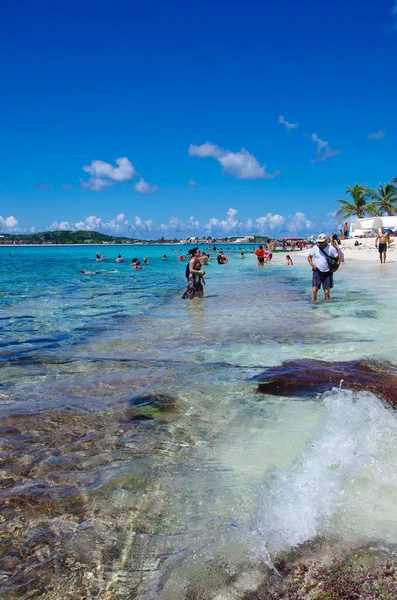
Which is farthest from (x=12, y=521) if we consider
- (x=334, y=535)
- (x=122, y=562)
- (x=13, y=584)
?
(x=334, y=535)

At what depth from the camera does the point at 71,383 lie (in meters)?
5.75

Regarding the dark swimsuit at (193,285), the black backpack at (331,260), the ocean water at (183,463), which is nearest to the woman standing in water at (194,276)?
the dark swimsuit at (193,285)

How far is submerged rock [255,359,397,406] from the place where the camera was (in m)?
4.85

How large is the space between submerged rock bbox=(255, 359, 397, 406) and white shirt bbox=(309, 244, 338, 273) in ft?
23.0

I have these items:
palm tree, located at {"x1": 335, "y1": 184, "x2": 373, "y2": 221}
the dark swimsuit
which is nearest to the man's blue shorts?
the dark swimsuit

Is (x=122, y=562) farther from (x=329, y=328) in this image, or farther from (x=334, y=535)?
(x=329, y=328)

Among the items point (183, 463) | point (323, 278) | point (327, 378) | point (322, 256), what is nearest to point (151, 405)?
point (183, 463)

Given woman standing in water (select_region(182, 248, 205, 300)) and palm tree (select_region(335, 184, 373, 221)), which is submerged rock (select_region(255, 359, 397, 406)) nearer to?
woman standing in water (select_region(182, 248, 205, 300))

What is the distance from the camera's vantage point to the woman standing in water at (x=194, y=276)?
15.0 metres

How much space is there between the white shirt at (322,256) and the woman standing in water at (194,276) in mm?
4272

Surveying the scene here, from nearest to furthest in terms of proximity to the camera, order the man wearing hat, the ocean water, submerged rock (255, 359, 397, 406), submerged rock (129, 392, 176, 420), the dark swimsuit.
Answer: the ocean water < submerged rock (129, 392, 176, 420) < submerged rock (255, 359, 397, 406) < the man wearing hat < the dark swimsuit

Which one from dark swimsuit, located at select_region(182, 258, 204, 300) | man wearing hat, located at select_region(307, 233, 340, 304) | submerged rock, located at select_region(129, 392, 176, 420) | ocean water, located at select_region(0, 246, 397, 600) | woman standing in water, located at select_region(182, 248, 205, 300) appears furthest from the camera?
dark swimsuit, located at select_region(182, 258, 204, 300)

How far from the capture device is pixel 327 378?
5250 mm

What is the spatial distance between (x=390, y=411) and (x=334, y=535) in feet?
6.93
